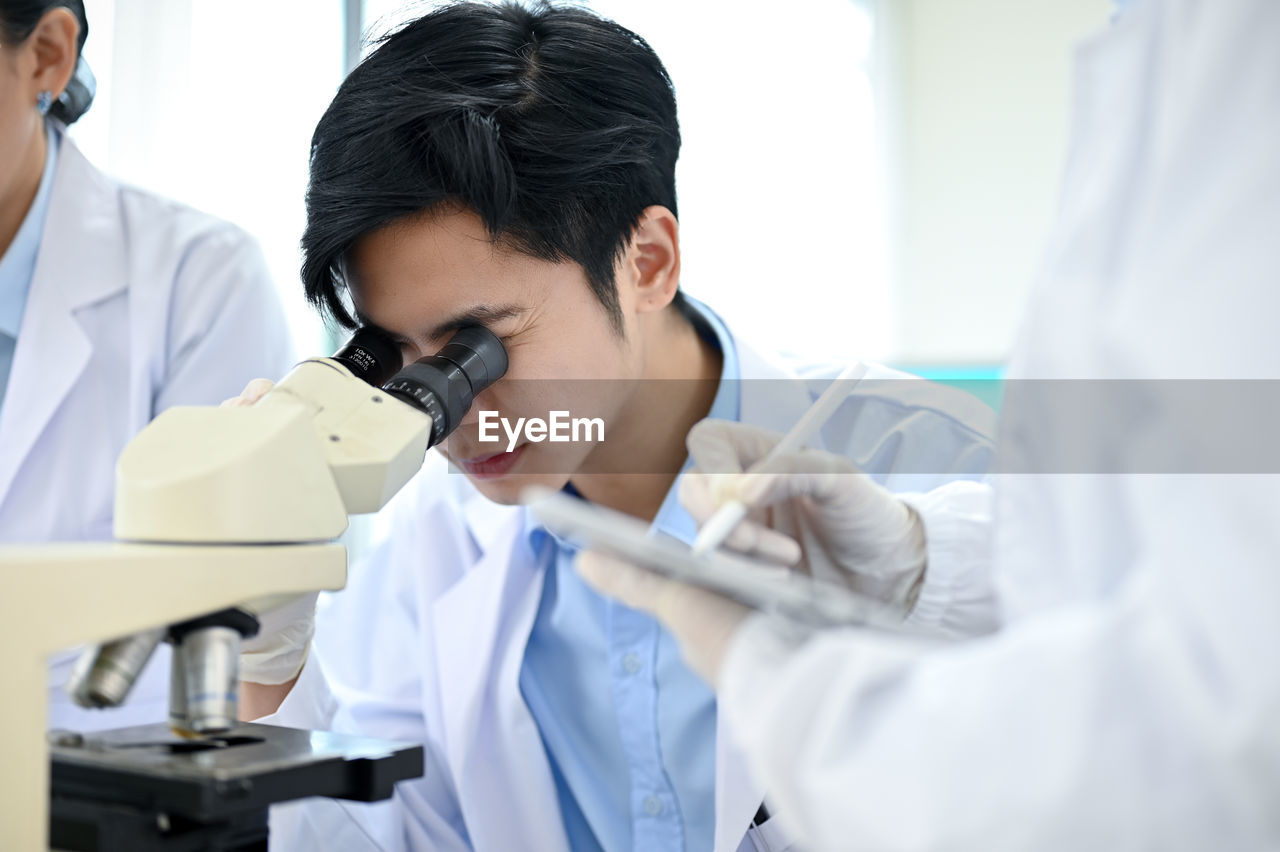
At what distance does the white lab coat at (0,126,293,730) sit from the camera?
61.4 inches

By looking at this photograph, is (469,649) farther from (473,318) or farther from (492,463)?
(473,318)

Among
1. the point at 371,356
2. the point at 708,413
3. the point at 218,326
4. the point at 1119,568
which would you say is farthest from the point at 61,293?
the point at 1119,568

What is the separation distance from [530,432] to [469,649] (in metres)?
0.37

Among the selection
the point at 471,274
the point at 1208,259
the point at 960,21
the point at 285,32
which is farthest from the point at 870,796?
the point at 960,21

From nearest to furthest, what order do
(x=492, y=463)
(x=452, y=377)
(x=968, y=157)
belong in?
(x=452, y=377) < (x=492, y=463) < (x=968, y=157)

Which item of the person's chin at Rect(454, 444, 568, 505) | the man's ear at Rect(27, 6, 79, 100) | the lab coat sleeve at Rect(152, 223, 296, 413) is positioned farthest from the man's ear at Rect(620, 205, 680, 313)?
the man's ear at Rect(27, 6, 79, 100)

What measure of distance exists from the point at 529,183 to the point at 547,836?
2.81 feet

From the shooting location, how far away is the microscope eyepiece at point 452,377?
1035 millimetres

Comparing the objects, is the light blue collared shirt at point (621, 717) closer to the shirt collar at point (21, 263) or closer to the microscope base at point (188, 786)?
the microscope base at point (188, 786)

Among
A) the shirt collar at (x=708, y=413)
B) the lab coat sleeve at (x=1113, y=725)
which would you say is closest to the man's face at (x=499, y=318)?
the shirt collar at (x=708, y=413)

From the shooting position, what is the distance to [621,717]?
1.41 meters

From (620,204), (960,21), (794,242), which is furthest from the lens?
(960,21)

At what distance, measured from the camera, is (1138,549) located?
600 mm

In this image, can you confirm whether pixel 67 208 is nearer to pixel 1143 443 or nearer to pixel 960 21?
pixel 1143 443
